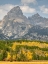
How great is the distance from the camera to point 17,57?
191 meters

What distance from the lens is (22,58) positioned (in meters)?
190

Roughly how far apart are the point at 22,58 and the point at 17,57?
4570mm
